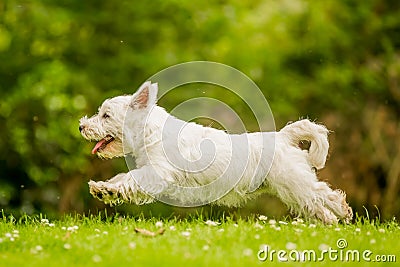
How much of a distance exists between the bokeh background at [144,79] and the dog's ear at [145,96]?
6.11 metres

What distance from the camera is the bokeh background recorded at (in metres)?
13.3

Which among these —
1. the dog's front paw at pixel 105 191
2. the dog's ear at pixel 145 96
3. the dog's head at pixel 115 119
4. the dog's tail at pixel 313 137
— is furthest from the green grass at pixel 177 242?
the dog's ear at pixel 145 96

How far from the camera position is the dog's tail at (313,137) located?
273 inches

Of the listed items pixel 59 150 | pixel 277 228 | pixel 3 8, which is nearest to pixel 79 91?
pixel 59 150

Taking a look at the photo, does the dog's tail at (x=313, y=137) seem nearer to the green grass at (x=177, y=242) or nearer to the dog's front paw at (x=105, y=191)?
the green grass at (x=177, y=242)

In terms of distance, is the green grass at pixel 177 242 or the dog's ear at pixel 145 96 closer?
the green grass at pixel 177 242

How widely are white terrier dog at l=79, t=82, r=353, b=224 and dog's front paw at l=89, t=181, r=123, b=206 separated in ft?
0.68

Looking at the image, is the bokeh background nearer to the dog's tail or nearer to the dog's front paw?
the dog's tail

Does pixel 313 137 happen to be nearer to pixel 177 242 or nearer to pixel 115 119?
pixel 115 119

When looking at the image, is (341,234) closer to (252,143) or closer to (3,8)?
(252,143)

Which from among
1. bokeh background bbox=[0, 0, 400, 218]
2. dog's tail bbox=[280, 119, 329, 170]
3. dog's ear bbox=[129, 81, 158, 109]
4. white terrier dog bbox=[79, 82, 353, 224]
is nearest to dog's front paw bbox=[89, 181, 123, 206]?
white terrier dog bbox=[79, 82, 353, 224]

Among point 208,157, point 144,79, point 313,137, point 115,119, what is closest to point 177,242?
point 208,157

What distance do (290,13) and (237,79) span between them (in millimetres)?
2480

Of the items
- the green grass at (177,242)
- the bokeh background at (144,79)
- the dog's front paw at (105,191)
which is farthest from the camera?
the bokeh background at (144,79)
